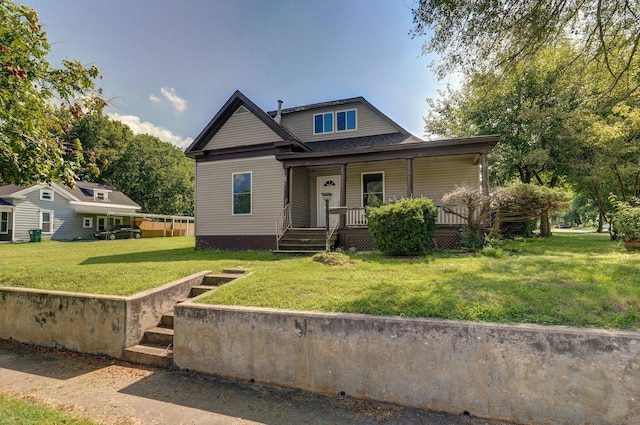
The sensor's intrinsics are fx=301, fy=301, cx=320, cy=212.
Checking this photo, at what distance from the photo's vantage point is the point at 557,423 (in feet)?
10.1

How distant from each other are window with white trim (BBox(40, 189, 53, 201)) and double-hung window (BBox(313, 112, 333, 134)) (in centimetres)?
2209

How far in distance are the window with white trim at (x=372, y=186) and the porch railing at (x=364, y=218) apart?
4.87 ft

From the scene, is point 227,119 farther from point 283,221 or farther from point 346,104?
point 346,104

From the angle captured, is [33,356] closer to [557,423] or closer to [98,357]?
[98,357]

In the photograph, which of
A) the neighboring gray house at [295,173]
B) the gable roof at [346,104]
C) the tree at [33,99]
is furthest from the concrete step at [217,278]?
the gable roof at [346,104]

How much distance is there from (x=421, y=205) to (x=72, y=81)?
8.14 meters

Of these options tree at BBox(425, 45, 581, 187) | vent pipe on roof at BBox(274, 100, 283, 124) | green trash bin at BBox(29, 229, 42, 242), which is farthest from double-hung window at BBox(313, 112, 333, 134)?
green trash bin at BBox(29, 229, 42, 242)

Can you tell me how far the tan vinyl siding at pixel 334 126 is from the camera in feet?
41.4

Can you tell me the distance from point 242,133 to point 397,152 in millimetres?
6117

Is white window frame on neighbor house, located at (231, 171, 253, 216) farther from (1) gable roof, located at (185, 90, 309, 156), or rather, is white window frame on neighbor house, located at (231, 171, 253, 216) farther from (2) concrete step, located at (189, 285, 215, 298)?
(2) concrete step, located at (189, 285, 215, 298)

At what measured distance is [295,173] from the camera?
39.8 feet

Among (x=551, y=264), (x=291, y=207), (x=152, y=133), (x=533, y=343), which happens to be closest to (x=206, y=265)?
(x=291, y=207)

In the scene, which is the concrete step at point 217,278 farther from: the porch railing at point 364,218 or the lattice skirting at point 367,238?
the porch railing at point 364,218

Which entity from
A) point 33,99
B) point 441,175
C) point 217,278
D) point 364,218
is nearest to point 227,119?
point 364,218
